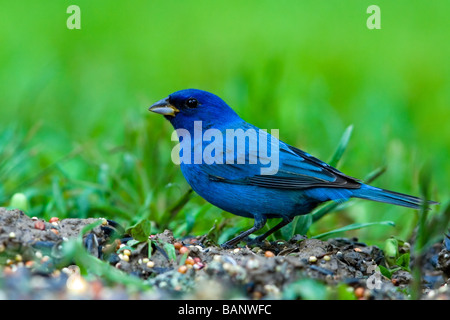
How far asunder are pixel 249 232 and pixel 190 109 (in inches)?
39.5

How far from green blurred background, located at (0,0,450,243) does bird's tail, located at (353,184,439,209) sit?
85 cm

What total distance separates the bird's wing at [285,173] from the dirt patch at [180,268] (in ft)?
1.26

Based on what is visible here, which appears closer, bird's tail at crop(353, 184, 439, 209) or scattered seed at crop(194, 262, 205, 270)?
scattered seed at crop(194, 262, 205, 270)

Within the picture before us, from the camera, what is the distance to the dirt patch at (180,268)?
3072 mm

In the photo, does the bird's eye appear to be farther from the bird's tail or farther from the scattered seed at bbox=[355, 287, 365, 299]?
the scattered seed at bbox=[355, 287, 365, 299]

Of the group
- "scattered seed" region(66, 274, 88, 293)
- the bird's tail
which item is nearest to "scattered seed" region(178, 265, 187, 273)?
"scattered seed" region(66, 274, 88, 293)

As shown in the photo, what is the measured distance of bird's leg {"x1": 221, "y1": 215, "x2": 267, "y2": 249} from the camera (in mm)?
4406

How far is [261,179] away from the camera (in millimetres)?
4504

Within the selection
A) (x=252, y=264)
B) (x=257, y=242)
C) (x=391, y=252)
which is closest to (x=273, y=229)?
(x=257, y=242)

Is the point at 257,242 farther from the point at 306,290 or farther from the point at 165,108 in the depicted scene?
the point at 306,290

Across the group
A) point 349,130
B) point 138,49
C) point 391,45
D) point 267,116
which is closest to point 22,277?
point 349,130

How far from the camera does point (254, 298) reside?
314cm
